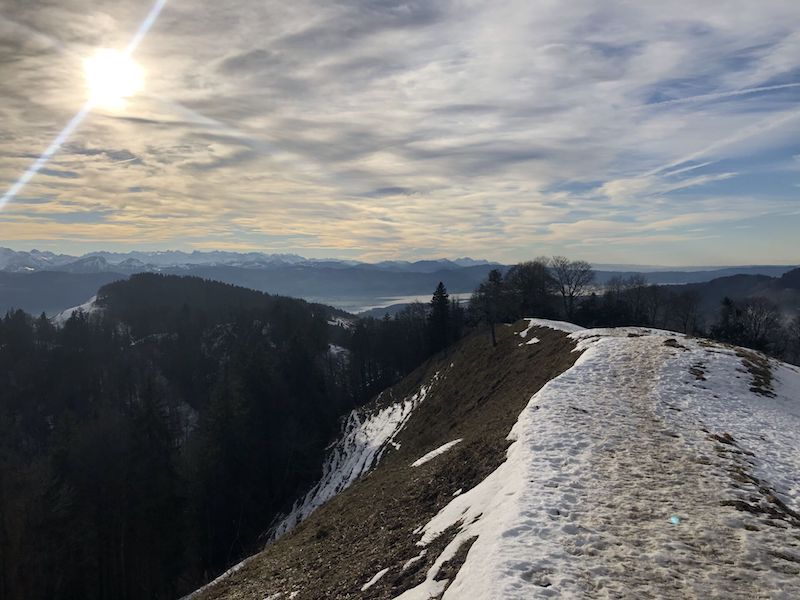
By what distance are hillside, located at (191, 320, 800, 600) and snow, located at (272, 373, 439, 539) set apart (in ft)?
97.1

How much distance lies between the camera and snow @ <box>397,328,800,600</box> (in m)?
8.78

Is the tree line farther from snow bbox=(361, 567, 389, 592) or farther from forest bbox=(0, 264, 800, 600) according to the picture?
snow bbox=(361, 567, 389, 592)

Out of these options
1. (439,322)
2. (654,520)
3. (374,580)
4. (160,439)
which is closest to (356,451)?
(160,439)

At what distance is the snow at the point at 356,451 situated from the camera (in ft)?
171

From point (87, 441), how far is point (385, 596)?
4645 centimetres

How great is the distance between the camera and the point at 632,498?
1204 centimetres

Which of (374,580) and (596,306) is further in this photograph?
(596,306)

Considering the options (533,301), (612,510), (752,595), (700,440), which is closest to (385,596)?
(612,510)

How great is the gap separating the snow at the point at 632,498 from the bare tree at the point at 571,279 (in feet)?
199

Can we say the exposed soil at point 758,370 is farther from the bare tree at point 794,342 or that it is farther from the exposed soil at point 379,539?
the bare tree at point 794,342

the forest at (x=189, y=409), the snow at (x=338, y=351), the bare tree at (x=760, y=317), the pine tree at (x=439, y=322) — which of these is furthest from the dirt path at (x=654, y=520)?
the snow at (x=338, y=351)

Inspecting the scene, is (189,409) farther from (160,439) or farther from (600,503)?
(600,503)

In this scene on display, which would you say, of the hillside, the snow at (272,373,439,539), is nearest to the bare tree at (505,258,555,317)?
the snow at (272,373,439,539)

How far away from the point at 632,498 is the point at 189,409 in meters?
116
